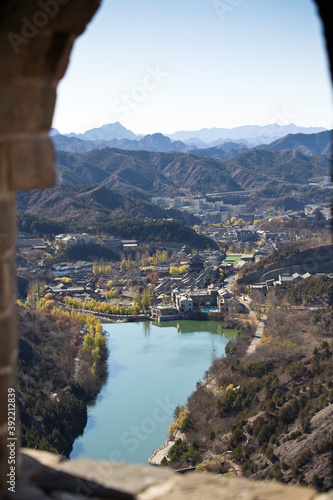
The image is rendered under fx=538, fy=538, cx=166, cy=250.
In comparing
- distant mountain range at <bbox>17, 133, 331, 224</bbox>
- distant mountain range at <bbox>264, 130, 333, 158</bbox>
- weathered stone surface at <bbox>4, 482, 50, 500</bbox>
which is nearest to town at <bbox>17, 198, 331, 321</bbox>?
distant mountain range at <bbox>17, 133, 331, 224</bbox>

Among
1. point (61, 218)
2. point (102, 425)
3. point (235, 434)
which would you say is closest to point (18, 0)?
point (235, 434)

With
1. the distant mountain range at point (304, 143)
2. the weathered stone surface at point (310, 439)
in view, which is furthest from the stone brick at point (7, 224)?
the distant mountain range at point (304, 143)

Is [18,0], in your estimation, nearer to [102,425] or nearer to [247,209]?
[102,425]

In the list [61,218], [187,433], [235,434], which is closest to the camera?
[235,434]

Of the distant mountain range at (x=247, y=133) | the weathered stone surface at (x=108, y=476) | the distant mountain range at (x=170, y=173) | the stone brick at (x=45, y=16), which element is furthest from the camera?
the distant mountain range at (x=247, y=133)

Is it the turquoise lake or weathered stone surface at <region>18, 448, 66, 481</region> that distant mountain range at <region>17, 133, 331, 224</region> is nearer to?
the turquoise lake

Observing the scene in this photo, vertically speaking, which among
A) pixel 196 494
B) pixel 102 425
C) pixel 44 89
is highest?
pixel 44 89

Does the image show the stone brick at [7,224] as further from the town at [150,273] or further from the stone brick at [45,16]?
the town at [150,273]
